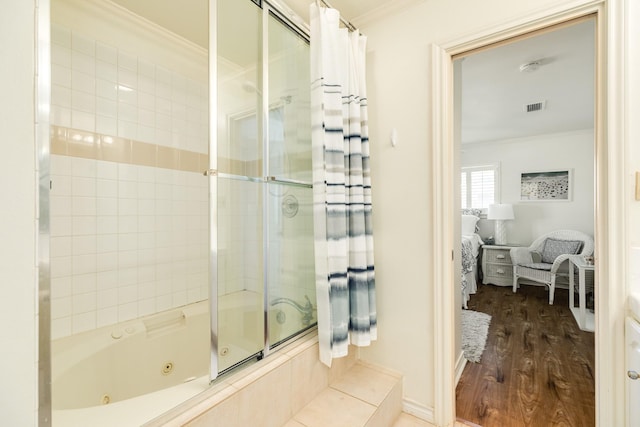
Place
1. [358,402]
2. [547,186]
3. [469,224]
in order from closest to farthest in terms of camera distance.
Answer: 1. [358,402]
2. [547,186]
3. [469,224]

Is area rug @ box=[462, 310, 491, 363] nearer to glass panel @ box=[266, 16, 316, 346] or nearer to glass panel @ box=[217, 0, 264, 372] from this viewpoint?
glass panel @ box=[266, 16, 316, 346]

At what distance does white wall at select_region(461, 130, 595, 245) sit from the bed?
50 cm

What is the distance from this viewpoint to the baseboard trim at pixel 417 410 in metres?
1.64

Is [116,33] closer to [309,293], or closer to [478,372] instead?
[309,293]

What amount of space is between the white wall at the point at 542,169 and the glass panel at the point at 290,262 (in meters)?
4.78

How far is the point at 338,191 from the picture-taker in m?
1.52

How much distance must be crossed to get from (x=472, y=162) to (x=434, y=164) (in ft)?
14.7

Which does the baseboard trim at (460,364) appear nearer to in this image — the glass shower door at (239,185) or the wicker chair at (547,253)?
the glass shower door at (239,185)

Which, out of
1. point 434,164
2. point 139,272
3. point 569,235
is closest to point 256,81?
point 434,164

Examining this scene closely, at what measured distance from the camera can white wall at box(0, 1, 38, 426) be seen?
61 centimetres

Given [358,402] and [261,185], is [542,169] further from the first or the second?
[261,185]

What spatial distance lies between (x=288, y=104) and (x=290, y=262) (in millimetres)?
879

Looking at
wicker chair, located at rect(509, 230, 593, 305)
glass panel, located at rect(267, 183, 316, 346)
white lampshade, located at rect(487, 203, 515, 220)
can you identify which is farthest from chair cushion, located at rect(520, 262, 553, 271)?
glass panel, located at rect(267, 183, 316, 346)

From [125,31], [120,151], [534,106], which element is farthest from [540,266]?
[125,31]
